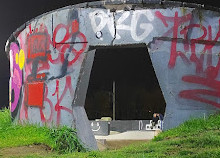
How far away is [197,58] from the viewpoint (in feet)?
29.3

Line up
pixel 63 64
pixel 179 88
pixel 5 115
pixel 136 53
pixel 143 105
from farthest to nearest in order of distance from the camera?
1. pixel 143 105
2. pixel 136 53
3. pixel 5 115
4. pixel 63 64
5. pixel 179 88

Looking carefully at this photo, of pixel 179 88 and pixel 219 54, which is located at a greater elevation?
pixel 219 54

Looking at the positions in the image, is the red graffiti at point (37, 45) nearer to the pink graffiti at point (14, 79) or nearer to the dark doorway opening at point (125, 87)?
the pink graffiti at point (14, 79)

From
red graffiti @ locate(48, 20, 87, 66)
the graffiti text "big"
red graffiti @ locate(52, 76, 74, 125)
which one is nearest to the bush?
red graffiti @ locate(52, 76, 74, 125)

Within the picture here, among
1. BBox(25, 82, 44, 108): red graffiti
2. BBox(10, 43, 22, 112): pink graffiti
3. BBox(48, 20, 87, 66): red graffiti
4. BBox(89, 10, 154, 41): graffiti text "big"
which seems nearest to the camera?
BBox(89, 10, 154, 41): graffiti text "big"

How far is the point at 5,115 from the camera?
1255 centimetres

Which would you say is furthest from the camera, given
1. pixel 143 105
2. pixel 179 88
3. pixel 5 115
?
pixel 143 105

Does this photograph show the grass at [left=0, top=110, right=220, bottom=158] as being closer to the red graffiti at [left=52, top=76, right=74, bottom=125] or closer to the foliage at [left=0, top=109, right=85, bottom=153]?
the foliage at [left=0, top=109, right=85, bottom=153]

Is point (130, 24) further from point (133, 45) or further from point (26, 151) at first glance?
point (26, 151)

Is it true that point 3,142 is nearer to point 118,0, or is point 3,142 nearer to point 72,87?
point 72,87

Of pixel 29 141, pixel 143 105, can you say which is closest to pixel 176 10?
pixel 29 141

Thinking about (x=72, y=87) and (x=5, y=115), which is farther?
(x=5, y=115)

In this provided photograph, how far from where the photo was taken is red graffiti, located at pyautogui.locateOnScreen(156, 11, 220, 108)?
888 cm

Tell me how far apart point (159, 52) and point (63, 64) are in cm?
241
